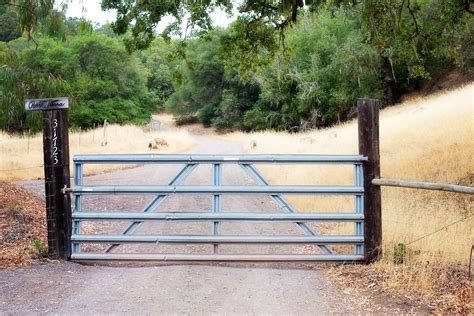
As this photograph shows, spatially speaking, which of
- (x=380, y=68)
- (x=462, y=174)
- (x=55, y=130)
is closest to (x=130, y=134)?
(x=380, y=68)

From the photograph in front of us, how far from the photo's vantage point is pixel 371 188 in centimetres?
659

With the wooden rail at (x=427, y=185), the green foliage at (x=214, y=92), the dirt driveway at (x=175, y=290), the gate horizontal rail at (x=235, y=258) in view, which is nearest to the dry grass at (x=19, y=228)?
the dirt driveway at (x=175, y=290)

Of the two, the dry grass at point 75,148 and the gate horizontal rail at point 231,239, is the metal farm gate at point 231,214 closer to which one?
the gate horizontal rail at point 231,239

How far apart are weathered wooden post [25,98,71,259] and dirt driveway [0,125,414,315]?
12.6 inches

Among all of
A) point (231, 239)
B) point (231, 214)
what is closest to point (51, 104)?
point (231, 214)

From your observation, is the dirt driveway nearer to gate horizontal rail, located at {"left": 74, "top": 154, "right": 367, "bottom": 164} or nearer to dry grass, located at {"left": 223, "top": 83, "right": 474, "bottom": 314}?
dry grass, located at {"left": 223, "top": 83, "right": 474, "bottom": 314}

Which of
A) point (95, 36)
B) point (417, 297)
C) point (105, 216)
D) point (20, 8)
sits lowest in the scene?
point (417, 297)

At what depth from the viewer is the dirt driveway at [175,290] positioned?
16.8ft

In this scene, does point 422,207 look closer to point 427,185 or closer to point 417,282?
point 427,185

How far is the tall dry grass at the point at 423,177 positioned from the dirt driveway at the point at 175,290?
1.55 meters

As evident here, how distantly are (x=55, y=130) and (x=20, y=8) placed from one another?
3.16 m

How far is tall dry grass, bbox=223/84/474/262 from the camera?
759cm

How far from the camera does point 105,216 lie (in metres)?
6.70

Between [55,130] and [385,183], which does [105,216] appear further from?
[385,183]
